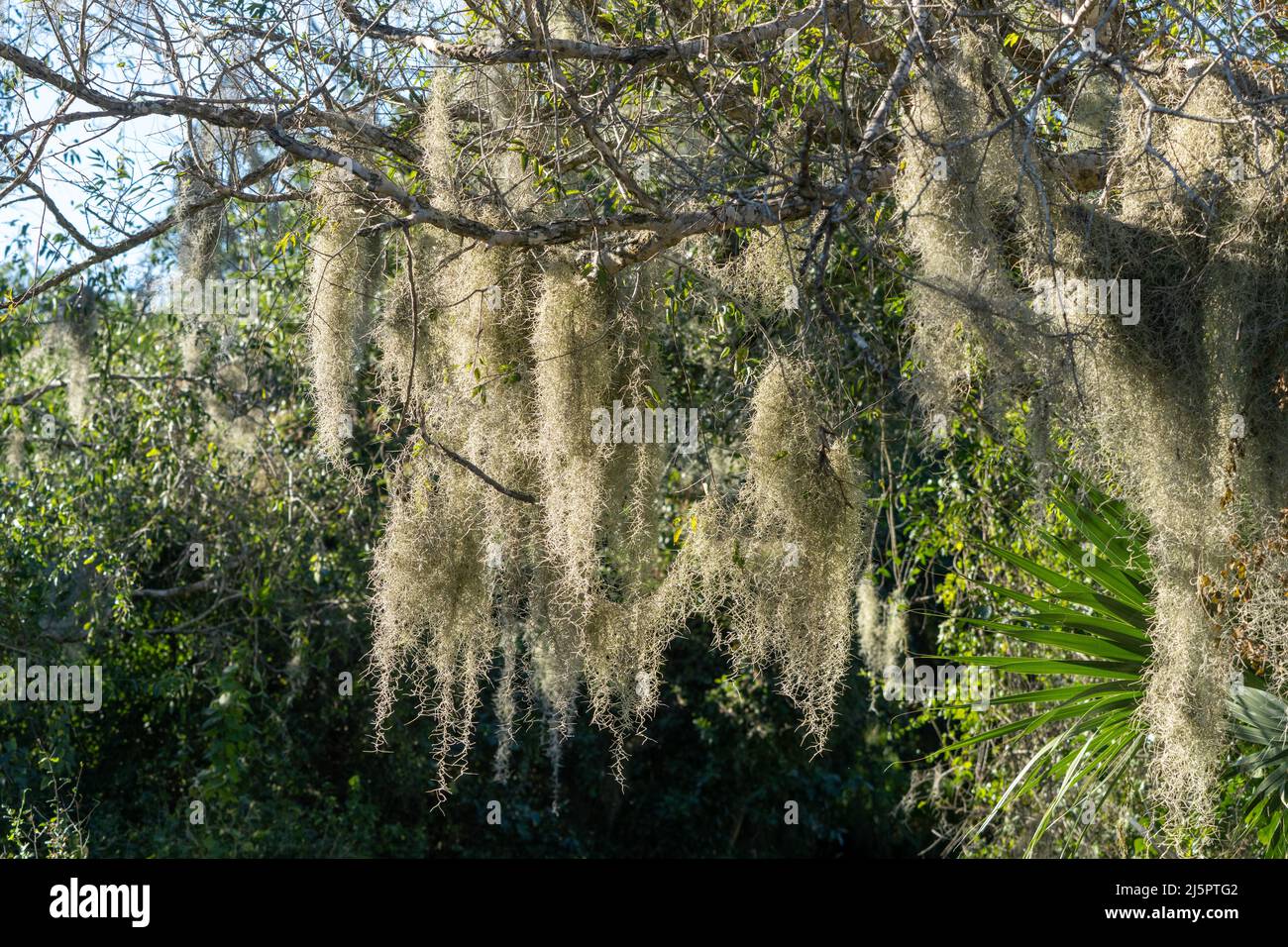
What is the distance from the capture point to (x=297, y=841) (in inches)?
240

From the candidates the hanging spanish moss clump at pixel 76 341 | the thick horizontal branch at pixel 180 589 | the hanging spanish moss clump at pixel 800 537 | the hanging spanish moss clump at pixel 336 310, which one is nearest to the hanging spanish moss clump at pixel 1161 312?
the hanging spanish moss clump at pixel 800 537

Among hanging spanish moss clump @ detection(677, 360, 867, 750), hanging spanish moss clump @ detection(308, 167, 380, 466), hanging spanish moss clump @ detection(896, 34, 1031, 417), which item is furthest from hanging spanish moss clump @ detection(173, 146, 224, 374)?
hanging spanish moss clump @ detection(896, 34, 1031, 417)

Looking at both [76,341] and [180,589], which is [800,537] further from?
[180,589]

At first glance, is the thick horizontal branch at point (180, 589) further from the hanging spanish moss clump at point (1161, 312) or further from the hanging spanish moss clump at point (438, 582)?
the hanging spanish moss clump at point (1161, 312)

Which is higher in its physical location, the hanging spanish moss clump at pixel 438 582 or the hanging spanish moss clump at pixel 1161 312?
the hanging spanish moss clump at pixel 1161 312

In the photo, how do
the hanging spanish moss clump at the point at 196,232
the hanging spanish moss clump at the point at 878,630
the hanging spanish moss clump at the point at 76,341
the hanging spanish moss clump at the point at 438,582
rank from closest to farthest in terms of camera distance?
1. the hanging spanish moss clump at the point at 438,582
2. the hanging spanish moss clump at the point at 196,232
3. the hanging spanish moss clump at the point at 76,341
4. the hanging spanish moss clump at the point at 878,630

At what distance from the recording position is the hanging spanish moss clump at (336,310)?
11.0ft

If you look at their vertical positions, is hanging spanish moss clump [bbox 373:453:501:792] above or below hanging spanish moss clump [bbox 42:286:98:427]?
below

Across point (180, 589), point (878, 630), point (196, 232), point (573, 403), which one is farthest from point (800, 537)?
point (180, 589)

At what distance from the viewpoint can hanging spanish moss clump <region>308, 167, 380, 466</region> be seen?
11.0 ft

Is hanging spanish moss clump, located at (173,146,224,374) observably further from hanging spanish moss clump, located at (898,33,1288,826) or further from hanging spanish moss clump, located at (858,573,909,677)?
hanging spanish moss clump, located at (858,573,909,677)

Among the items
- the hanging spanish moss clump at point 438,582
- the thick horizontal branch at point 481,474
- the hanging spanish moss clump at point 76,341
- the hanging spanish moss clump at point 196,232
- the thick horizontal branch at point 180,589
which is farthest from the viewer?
the thick horizontal branch at point 180,589

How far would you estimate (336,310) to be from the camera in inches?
134

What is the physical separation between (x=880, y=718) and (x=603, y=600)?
210 inches
